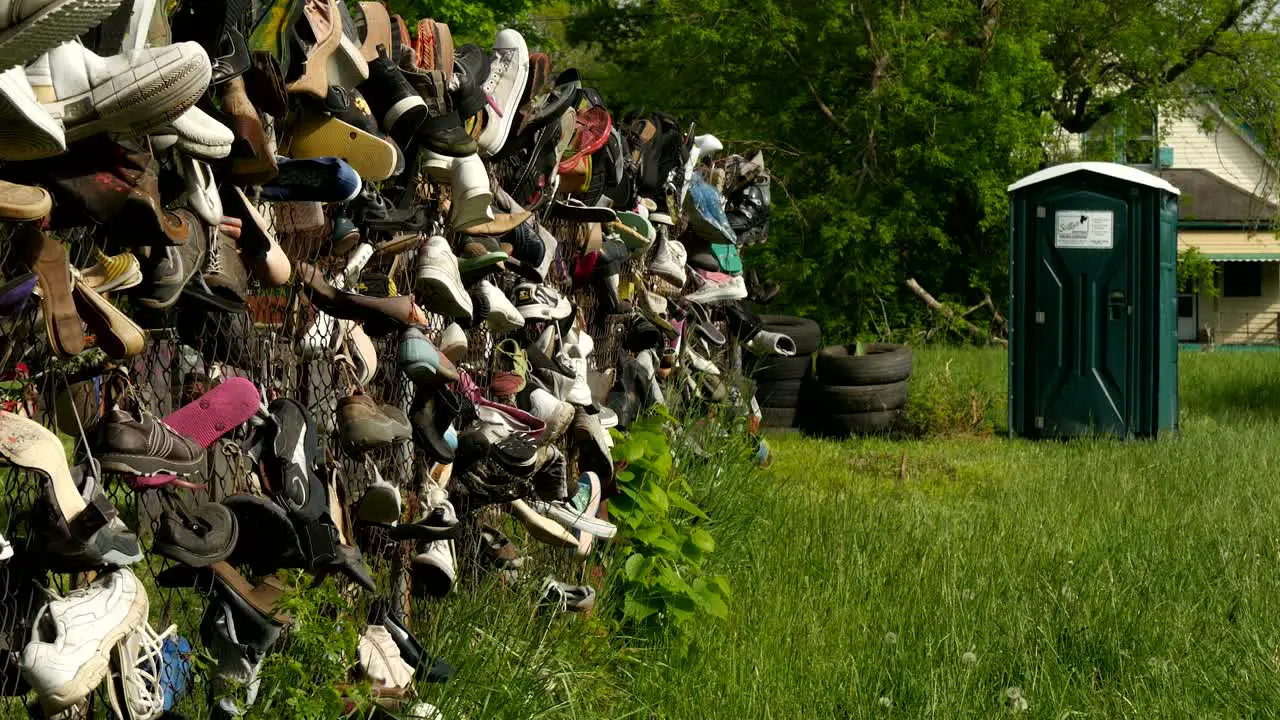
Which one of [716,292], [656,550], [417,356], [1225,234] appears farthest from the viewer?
[1225,234]

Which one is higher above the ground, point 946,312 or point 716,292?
point 716,292

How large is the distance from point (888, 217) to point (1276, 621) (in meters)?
17.4

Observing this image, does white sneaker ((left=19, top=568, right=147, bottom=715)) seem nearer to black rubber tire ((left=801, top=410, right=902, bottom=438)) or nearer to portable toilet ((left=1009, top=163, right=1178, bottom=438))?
portable toilet ((left=1009, top=163, right=1178, bottom=438))

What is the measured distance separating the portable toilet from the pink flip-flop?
362 inches

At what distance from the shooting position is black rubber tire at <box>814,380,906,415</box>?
11.5 metres

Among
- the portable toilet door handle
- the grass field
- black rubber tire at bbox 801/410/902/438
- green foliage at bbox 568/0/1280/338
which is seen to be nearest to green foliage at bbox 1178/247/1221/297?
green foliage at bbox 568/0/1280/338

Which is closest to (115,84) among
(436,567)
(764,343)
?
(436,567)

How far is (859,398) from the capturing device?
37.7ft

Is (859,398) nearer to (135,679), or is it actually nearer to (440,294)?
(440,294)

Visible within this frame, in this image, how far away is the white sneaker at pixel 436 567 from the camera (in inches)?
140

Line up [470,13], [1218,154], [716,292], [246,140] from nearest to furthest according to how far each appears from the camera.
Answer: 1. [246,140]
2. [716,292]
3. [470,13]
4. [1218,154]

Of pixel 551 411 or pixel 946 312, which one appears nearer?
pixel 551 411

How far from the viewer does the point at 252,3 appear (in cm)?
222

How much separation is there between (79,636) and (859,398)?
986cm
